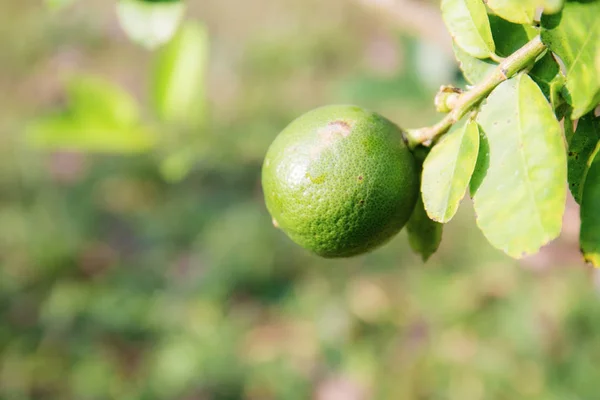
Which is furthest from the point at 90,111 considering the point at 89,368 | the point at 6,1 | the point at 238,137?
the point at 6,1

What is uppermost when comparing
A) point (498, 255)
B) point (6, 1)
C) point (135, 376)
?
point (6, 1)

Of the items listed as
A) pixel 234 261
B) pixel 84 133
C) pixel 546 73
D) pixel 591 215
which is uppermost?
pixel 546 73

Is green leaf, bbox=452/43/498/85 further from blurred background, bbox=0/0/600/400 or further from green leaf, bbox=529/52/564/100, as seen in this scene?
blurred background, bbox=0/0/600/400

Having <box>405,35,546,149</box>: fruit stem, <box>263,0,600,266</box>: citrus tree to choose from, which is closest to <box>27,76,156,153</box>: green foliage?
<box>263,0,600,266</box>: citrus tree

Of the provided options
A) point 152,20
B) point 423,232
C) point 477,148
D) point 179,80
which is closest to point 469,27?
point 477,148

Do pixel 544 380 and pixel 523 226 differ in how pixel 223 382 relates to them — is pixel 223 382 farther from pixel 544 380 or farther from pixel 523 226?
pixel 523 226

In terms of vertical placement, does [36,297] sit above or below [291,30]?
below

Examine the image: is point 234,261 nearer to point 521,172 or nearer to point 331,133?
point 331,133
